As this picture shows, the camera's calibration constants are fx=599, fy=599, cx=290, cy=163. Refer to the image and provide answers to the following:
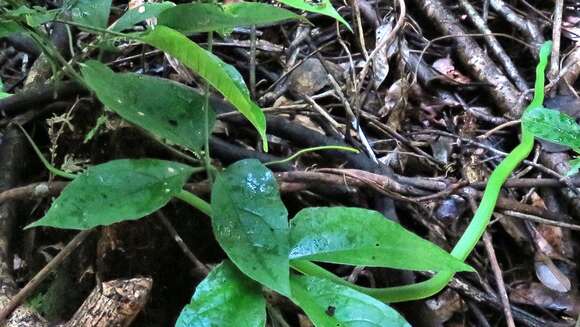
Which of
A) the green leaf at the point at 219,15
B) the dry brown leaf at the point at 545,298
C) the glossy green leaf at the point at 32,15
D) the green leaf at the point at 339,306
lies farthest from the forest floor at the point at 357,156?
the green leaf at the point at 219,15

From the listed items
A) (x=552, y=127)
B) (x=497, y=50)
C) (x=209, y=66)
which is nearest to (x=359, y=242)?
(x=209, y=66)

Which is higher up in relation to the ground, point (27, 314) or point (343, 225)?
point (343, 225)

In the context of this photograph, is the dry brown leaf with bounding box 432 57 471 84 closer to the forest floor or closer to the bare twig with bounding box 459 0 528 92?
the forest floor

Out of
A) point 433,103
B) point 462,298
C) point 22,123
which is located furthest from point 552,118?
point 22,123

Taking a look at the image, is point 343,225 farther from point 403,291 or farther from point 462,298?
point 462,298

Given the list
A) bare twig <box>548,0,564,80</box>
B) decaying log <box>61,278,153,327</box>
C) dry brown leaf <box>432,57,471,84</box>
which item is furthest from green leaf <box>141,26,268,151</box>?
bare twig <box>548,0,564,80</box>

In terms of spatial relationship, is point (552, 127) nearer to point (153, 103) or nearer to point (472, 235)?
point (472, 235)
